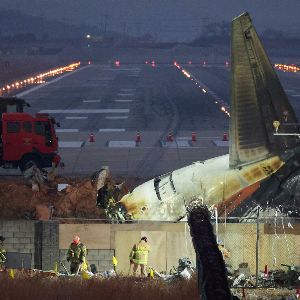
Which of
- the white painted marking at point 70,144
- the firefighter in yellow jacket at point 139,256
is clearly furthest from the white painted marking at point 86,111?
the firefighter in yellow jacket at point 139,256

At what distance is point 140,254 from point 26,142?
2159 cm

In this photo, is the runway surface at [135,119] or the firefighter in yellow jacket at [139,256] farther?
the runway surface at [135,119]

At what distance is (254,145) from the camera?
3098cm

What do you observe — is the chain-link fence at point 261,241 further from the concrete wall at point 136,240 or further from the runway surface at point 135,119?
the runway surface at point 135,119

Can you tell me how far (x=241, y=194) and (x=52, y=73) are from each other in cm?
13118

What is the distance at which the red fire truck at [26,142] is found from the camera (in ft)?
165

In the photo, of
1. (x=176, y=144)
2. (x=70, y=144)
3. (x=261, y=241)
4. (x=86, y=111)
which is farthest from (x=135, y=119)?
(x=261, y=241)

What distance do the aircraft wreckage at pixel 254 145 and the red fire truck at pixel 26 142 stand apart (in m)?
20.1

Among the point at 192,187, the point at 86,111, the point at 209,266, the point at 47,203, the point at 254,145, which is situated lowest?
the point at 209,266

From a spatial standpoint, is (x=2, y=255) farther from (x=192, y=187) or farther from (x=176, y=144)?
(x=176, y=144)

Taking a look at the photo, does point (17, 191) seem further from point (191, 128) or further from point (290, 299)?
point (191, 128)

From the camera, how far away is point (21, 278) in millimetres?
25406

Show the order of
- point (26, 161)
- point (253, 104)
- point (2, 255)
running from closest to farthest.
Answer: point (2, 255)
point (253, 104)
point (26, 161)

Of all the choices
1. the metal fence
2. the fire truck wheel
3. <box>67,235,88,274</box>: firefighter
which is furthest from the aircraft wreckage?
the fire truck wheel
